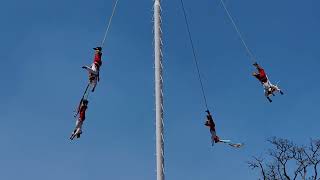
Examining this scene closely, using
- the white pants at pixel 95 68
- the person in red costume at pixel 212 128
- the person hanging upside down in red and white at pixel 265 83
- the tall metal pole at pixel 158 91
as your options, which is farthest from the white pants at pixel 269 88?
the white pants at pixel 95 68

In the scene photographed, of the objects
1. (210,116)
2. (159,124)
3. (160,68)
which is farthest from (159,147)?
(210,116)

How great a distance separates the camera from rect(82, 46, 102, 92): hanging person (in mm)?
17480

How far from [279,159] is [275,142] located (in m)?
1.93

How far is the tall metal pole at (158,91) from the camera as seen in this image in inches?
571

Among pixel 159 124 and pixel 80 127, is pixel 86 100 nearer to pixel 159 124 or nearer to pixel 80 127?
pixel 80 127

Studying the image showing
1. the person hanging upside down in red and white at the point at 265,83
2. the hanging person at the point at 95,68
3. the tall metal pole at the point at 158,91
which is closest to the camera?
the tall metal pole at the point at 158,91

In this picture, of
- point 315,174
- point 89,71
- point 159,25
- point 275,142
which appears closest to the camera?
point 159,25

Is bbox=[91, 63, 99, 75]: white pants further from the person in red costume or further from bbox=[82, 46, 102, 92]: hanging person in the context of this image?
the person in red costume

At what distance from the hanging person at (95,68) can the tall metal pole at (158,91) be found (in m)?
2.62

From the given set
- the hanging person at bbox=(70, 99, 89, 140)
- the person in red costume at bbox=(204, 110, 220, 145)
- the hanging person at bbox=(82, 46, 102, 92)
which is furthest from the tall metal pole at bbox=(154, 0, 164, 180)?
the person in red costume at bbox=(204, 110, 220, 145)

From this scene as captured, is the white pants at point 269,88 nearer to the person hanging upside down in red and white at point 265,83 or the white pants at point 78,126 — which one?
the person hanging upside down in red and white at point 265,83

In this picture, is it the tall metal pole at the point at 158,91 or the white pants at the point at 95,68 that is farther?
the white pants at the point at 95,68

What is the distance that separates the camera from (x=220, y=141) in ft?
66.9

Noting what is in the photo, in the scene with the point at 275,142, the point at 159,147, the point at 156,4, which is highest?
the point at 275,142
